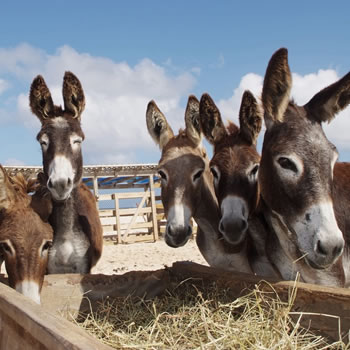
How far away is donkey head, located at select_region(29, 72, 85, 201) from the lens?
12.1 feet

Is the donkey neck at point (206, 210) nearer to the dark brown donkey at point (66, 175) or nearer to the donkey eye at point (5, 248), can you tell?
the dark brown donkey at point (66, 175)

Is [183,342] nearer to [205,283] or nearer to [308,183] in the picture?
[205,283]

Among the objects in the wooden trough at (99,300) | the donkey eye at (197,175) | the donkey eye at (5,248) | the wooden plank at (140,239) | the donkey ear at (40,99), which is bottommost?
the wooden plank at (140,239)

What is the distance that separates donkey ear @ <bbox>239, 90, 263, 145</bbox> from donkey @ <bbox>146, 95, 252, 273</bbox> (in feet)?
1.75

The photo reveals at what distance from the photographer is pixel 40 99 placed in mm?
4410

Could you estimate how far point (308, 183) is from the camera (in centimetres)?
241

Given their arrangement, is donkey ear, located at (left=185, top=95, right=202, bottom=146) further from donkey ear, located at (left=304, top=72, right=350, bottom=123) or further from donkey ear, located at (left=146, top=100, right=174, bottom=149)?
donkey ear, located at (left=304, top=72, right=350, bottom=123)

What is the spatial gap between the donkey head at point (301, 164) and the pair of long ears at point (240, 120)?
930mm

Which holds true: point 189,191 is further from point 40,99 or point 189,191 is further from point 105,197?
point 105,197

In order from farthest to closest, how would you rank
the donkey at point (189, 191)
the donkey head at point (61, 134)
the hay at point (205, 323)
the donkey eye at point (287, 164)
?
the donkey head at point (61, 134) → the donkey at point (189, 191) → the donkey eye at point (287, 164) → the hay at point (205, 323)

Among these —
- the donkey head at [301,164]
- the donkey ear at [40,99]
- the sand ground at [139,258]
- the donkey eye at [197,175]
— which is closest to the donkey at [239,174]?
the donkey eye at [197,175]

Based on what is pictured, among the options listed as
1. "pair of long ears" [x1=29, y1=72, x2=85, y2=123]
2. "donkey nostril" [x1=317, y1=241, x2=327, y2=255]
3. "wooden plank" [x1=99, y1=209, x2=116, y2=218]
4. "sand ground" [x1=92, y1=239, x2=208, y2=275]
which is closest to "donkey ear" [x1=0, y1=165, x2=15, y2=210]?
"pair of long ears" [x1=29, y1=72, x2=85, y2=123]

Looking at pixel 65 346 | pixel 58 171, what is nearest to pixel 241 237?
pixel 58 171

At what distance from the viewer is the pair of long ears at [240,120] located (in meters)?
3.84
